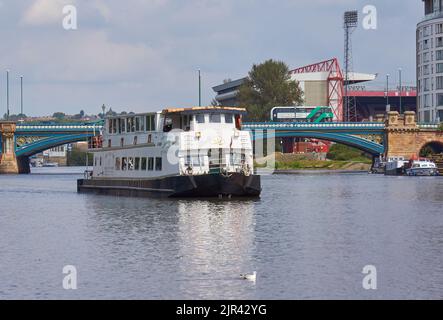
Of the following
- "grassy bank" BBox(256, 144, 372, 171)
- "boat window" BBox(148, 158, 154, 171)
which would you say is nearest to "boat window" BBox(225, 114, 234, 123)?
"boat window" BBox(148, 158, 154, 171)

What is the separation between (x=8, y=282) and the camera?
39.7m

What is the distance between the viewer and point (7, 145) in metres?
171

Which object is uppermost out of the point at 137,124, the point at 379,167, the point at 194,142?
the point at 137,124

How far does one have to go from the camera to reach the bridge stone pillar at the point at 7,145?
6698 inches

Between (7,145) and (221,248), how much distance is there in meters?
127

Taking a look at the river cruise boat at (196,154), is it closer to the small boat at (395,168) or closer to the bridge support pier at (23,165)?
the small boat at (395,168)

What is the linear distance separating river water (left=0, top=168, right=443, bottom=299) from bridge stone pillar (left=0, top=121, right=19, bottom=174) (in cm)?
9126

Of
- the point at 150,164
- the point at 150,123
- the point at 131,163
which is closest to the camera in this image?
the point at 150,123

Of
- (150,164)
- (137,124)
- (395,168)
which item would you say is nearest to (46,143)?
(395,168)

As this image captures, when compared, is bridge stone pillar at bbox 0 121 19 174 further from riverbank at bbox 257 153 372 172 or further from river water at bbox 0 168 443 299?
river water at bbox 0 168 443 299

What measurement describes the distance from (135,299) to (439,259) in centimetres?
1436

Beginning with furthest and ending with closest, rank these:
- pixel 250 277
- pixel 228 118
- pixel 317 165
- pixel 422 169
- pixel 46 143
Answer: pixel 317 165
pixel 46 143
pixel 422 169
pixel 228 118
pixel 250 277

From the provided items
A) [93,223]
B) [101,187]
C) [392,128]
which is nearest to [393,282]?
[93,223]

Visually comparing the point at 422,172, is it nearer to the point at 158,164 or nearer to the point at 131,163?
the point at 131,163
